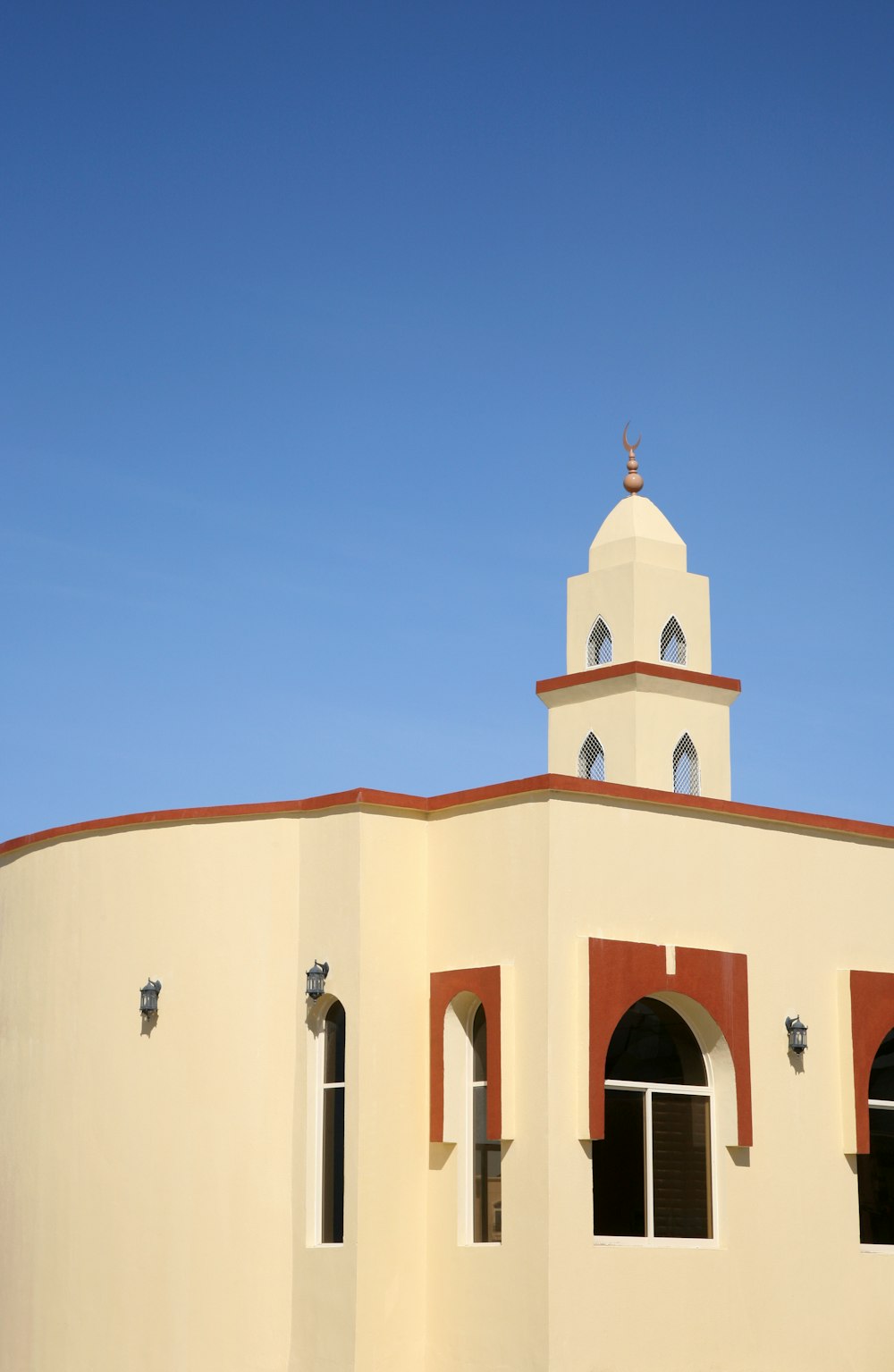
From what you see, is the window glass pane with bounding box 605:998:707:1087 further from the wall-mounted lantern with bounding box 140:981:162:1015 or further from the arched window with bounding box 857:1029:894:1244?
the wall-mounted lantern with bounding box 140:981:162:1015

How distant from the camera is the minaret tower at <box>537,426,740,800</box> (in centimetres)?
1966

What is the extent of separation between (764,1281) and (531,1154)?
8.86 feet

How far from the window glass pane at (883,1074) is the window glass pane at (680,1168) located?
2.15 meters

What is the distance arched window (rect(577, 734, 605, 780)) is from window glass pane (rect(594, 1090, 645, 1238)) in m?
5.16

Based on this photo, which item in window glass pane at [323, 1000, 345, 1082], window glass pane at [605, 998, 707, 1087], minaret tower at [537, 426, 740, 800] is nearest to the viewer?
window glass pane at [605, 998, 707, 1087]

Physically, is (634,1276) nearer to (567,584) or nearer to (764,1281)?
(764,1281)

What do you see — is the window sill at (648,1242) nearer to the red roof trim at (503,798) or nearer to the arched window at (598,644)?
the red roof trim at (503,798)

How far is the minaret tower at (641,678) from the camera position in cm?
1966

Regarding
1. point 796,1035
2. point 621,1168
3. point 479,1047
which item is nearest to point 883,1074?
point 796,1035

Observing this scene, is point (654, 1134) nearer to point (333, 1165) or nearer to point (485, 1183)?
point (485, 1183)

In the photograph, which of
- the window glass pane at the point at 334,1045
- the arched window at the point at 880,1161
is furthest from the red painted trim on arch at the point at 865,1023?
the window glass pane at the point at 334,1045

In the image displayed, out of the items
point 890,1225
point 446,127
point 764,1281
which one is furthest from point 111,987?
point 446,127

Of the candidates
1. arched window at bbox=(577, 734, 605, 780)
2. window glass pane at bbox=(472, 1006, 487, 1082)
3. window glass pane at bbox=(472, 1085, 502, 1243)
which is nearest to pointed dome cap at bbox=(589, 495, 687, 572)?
arched window at bbox=(577, 734, 605, 780)

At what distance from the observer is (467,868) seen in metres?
15.6
